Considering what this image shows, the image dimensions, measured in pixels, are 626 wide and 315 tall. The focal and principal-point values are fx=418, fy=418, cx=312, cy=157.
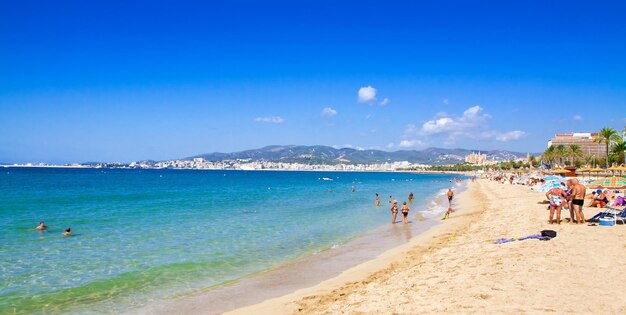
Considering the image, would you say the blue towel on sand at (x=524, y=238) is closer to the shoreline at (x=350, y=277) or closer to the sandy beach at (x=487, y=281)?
the sandy beach at (x=487, y=281)

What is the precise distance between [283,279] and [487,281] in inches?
218

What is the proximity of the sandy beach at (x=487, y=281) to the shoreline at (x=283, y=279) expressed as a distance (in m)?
0.53

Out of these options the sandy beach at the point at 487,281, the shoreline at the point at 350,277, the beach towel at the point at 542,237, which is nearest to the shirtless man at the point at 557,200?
the sandy beach at the point at 487,281

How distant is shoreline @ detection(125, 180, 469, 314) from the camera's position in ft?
30.7

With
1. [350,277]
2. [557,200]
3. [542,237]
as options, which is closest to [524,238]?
[542,237]

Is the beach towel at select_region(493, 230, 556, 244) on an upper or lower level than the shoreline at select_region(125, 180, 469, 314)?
upper

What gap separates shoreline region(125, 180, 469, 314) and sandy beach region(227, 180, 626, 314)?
20.8 inches

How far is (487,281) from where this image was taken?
816 cm

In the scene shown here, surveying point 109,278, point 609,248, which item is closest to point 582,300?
point 609,248

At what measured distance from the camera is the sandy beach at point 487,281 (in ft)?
22.1

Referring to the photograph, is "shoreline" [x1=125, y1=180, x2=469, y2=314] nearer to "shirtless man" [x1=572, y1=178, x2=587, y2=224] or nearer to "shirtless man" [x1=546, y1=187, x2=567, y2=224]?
"shirtless man" [x1=546, y1=187, x2=567, y2=224]

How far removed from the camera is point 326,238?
745 inches

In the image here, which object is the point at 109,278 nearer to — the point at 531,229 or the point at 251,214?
the point at 531,229

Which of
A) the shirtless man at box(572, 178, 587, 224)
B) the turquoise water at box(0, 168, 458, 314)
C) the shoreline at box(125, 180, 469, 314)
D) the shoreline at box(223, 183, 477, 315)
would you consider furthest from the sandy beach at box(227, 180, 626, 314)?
the turquoise water at box(0, 168, 458, 314)
